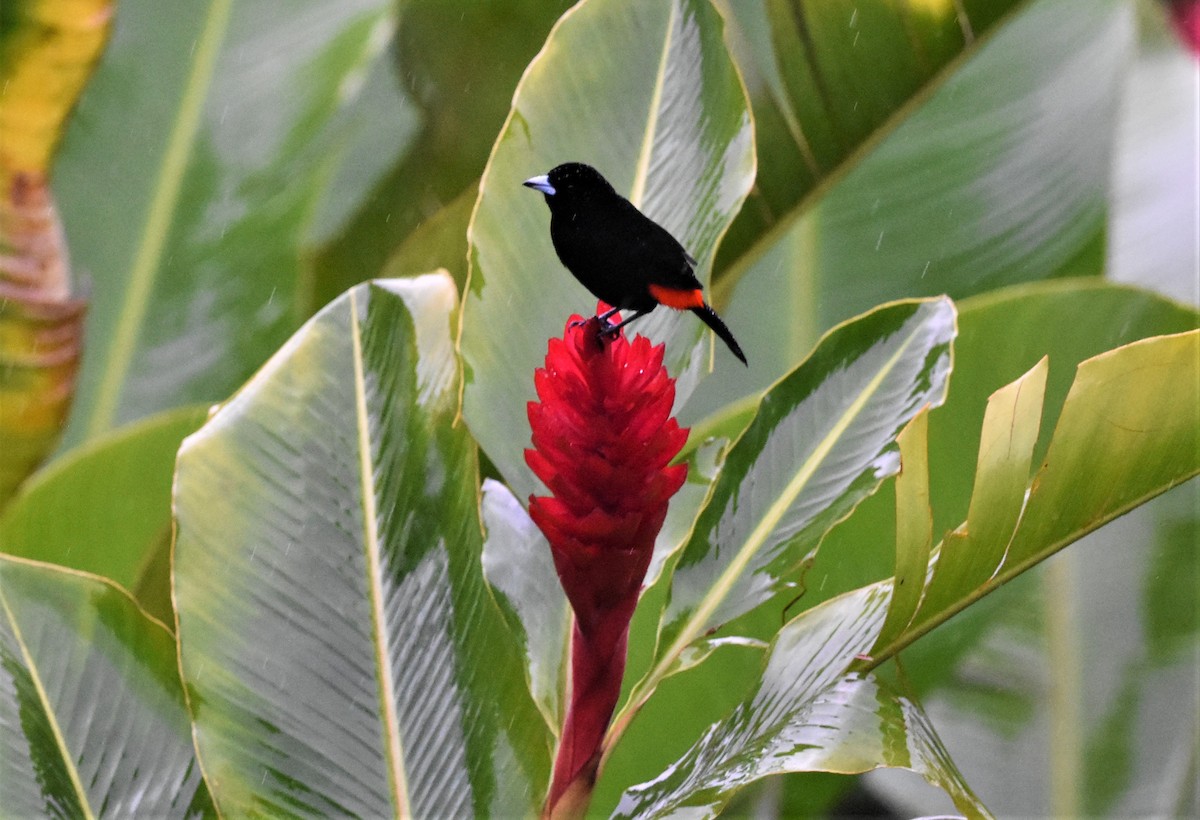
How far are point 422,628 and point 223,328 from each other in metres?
0.25

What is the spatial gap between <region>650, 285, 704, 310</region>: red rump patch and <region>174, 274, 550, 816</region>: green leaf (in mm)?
124

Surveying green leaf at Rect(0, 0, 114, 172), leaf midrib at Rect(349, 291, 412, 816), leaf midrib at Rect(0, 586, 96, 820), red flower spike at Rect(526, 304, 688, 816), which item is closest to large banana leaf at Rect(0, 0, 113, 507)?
green leaf at Rect(0, 0, 114, 172)

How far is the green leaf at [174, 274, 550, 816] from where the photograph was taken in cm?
60

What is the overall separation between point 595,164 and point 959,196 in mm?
273

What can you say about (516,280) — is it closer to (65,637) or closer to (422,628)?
(422,628)

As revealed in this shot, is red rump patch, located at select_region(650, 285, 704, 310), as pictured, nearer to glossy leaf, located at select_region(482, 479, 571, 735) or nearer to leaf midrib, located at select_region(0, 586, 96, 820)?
glossy leaf, located at select_region(482, 479, 571, 735)

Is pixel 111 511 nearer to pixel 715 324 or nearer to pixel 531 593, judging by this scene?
pixel 531 593

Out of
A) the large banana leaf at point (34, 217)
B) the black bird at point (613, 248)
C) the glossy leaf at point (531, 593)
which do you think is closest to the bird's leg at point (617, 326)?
the black bird at point (613, 248)

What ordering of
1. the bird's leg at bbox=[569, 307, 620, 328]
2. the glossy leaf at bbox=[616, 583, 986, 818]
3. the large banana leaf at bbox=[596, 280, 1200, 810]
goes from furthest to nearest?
the large banana leaf at bbox=[596, 280, 1200, 810] < the bird's leg at bbox=[569, 307, 620, 328] < the glossy leaf at bbox=[616, 583, 986, 818]

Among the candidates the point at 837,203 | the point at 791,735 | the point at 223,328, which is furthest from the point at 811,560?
the point at 223,328

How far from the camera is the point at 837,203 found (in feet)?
2.55

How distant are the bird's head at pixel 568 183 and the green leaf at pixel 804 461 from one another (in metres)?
0.16

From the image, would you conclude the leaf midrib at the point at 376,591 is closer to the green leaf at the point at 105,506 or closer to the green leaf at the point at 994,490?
the green leaf at the point at 105,506

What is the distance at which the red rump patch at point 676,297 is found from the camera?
24.9 inches
